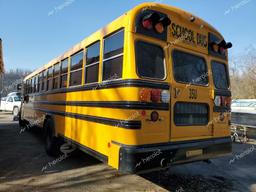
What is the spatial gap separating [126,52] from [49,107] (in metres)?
4.08

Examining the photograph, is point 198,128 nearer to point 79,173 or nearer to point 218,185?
point 218,185

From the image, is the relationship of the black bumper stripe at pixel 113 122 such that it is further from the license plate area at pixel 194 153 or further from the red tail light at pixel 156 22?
the red tail light at pixel 156 22

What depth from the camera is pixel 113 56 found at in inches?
154

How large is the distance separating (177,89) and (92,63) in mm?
1515

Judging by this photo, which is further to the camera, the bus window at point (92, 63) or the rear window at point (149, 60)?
the bus window at point (92, 63)

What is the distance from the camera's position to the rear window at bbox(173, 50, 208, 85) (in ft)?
13.6

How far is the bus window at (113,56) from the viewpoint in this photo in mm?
3738

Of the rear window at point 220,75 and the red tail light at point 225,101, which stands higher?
the rear window at point 220,75

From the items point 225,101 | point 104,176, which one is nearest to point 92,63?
point 104,176

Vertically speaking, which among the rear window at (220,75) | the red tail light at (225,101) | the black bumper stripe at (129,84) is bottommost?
the red tail light at (225,101)

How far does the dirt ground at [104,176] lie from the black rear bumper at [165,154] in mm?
771

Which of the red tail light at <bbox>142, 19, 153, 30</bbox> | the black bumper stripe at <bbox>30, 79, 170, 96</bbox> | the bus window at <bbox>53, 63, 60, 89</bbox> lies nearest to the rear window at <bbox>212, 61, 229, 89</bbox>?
the black bumper stripe at <bbox>30, 79, 170, 96</bbox>

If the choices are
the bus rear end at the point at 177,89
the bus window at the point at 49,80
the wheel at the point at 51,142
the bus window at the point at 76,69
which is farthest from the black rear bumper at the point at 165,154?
the bus window at the point at 49,80

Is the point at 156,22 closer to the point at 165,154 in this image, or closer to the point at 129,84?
the point at 129,84
